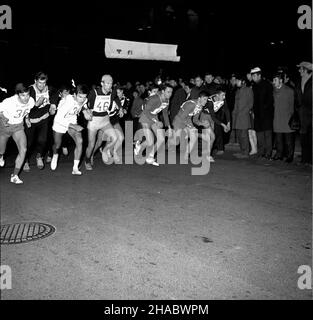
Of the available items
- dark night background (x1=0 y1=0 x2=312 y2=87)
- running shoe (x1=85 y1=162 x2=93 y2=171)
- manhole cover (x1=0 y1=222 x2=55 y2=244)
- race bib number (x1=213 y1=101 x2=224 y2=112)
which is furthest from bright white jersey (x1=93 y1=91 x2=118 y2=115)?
dark night background (x1=0 y1=0 x2=312 y2=87)

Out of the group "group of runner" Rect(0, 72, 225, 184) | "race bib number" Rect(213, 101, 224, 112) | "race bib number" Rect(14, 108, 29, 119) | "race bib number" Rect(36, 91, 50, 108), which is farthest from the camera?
"race bib number" Rect(213, 101, 224, 112)

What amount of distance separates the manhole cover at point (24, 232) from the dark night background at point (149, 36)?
42.4 feet

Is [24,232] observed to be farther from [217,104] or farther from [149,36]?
[149,36]

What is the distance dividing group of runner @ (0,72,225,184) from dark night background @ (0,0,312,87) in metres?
9.01

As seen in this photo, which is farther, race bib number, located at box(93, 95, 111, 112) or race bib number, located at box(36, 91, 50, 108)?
race bib number, located at box(93, 95, 111, 112)

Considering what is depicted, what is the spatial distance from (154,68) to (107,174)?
50.8 ft

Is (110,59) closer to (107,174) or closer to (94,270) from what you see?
(107,174)

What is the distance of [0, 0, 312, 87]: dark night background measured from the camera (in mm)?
17781

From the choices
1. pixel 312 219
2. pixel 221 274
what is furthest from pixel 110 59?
pixel 221 274

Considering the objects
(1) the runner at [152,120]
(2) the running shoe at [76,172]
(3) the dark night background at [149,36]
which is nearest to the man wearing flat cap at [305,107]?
(1) the runner at [152,120]

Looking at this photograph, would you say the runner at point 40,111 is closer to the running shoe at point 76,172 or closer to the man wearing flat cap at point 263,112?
the running shoe at point 76,172

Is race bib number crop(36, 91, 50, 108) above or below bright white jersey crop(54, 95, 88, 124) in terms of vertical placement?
above

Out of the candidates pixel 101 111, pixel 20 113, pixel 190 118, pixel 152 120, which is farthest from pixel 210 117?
pixel 20 113

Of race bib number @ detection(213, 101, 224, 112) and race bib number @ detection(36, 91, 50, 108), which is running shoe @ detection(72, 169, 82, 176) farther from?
race bib number @ detection(213, 101, 224, 112)
